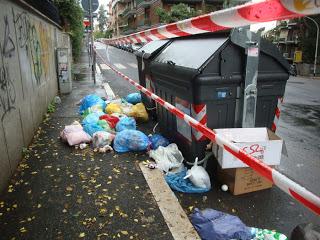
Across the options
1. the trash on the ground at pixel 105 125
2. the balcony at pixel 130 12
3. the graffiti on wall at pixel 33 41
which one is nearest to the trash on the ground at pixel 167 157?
the trash on the ground at pixel 105 125

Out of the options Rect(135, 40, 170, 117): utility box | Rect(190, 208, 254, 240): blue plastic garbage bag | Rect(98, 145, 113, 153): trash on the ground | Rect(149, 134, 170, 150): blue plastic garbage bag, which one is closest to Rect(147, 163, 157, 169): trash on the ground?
Rect(149, 134, 170, 150): blue plastic garbage bag

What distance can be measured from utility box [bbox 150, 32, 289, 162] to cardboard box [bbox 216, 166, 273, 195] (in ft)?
1.69

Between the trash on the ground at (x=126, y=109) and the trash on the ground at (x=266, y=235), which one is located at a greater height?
the trash on the ground at (x=126, y=109)

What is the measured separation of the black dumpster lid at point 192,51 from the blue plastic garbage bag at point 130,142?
123 centimetres

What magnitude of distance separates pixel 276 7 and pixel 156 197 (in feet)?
7.24

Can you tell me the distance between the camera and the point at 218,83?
12.0ft

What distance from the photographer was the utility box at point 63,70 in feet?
31.3

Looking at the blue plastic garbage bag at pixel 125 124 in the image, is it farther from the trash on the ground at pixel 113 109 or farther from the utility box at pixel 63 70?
the utility box at pixel 63 70

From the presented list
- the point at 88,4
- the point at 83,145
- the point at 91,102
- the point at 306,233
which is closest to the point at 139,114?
the point at 91,102

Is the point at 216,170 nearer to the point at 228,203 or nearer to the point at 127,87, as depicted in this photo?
the point at 228,203

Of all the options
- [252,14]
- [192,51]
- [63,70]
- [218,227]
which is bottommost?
[218,227]

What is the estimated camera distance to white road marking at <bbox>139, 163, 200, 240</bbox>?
9.05ft

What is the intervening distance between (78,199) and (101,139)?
1.55 metres

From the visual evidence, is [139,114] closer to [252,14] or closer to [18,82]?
[18,82]
